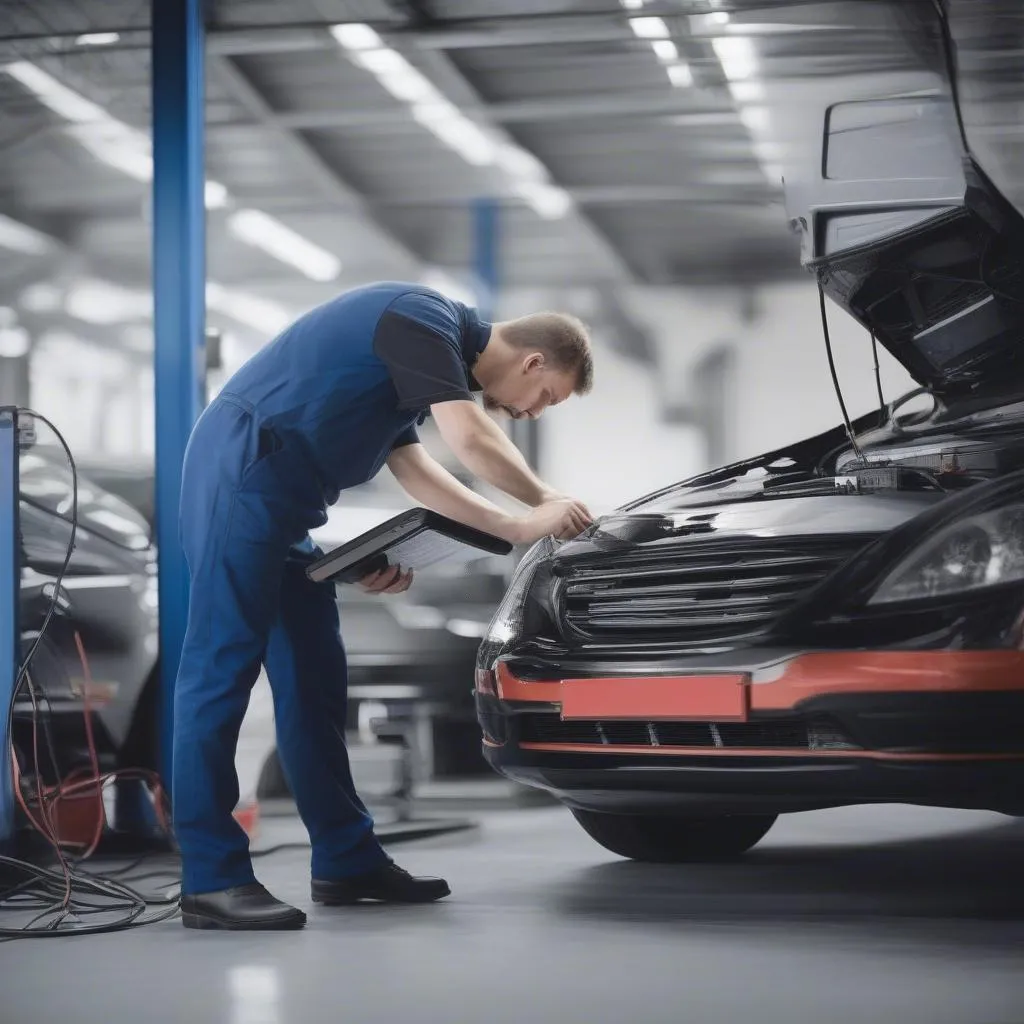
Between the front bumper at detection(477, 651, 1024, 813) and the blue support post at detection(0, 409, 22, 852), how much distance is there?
4.17ft

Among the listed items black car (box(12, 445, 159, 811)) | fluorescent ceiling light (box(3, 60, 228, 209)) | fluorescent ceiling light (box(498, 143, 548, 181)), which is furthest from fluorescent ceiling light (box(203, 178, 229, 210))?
black car (box(12, 445, 159, 811))

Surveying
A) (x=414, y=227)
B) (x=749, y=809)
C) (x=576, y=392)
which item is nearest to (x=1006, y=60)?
(x=414, y=227)

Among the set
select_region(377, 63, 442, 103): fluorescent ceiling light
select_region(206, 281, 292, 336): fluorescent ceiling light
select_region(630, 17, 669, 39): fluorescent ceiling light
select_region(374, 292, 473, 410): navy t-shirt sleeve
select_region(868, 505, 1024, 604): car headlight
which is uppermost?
select_region(630, 17, 669, 39): fluorescent ceiling light

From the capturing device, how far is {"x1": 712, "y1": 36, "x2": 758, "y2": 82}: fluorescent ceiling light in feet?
19.6

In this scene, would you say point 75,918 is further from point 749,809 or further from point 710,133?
point 710,133

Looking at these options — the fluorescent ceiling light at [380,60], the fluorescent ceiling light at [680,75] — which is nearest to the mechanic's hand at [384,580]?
the fluorescent ceiling light at [380,60]

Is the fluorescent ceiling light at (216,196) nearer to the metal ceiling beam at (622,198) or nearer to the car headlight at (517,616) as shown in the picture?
the metal ceiling beam at (622,198)

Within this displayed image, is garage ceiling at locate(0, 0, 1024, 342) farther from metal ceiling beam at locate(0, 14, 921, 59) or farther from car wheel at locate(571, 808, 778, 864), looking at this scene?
car wheel at locate(571, 808, 778, 864)

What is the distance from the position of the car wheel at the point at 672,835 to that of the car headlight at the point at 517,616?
20.9 inches

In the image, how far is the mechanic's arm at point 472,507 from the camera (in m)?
2.76

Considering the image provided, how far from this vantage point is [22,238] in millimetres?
8656

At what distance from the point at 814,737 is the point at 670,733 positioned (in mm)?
273

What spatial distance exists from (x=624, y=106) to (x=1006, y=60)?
63.0 inches

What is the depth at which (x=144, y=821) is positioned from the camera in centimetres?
396
